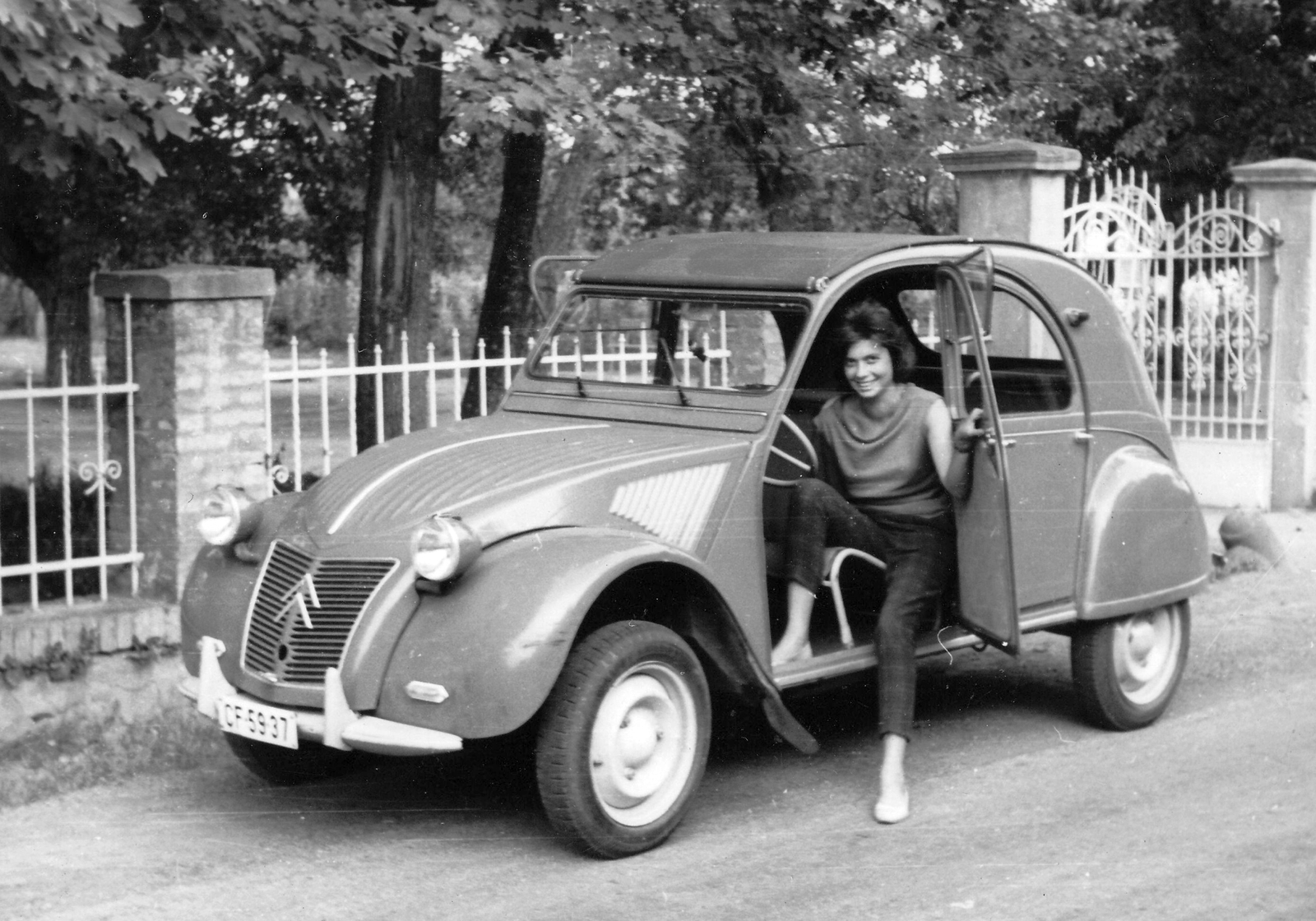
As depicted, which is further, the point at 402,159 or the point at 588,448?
the point at 402,159

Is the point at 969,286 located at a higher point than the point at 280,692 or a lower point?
higher

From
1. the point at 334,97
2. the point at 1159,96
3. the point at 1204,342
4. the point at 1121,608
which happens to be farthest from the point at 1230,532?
the point at 1159,96

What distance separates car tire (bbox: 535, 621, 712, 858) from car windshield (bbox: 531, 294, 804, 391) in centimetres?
118

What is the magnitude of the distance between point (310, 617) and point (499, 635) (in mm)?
695

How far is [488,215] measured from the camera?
964 inches

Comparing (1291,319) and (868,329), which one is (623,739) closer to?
(868,329)

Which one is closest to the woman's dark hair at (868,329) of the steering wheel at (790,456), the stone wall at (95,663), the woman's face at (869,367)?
the woman's face at (869,367)

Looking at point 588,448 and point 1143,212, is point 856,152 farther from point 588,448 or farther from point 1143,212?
point 588,448

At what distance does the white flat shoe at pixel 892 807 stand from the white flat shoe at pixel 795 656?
51cm

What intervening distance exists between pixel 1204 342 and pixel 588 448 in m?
7.91

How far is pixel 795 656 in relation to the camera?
586 cm

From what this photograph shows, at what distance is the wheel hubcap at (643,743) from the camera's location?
517cm

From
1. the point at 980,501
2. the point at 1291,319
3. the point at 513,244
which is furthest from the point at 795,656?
the point at 1291,319

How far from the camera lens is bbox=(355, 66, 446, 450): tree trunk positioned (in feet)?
34.5
